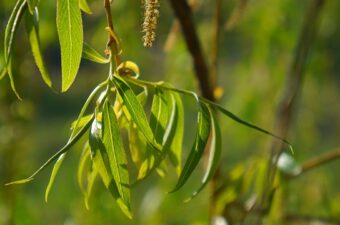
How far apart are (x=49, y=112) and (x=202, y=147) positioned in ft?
35.5

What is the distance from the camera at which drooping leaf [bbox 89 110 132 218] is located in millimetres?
649

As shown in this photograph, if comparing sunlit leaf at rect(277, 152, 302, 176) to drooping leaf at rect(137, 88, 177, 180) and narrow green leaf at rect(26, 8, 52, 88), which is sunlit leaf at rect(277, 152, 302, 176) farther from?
narrow green leaf at rect(26, 8, 52, 88)

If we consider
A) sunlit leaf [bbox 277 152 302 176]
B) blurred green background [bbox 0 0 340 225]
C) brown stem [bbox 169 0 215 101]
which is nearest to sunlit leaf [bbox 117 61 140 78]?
brown stem [bbox 169 0 215 101]

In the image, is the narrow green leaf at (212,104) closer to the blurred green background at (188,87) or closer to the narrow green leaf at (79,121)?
the narrow green leaf at (79,121)

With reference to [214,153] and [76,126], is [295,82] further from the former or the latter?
[76,126]

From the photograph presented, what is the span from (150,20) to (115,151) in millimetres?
99

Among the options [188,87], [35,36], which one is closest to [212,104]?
[35,36]

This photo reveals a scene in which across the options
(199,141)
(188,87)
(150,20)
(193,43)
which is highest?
(150,20)

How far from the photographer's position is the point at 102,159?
0.65 meters

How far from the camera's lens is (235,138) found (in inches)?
76.0

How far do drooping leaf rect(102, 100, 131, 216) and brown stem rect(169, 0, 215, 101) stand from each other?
376 millimetres

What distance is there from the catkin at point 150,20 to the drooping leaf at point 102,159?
0.26 feet

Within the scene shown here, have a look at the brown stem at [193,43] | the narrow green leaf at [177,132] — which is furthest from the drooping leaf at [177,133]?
the brown stem at [193,43]

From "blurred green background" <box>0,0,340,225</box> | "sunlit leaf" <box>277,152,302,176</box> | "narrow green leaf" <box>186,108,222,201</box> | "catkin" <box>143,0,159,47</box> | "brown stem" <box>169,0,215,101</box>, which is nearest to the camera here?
"catkin" <box>143,0,159,47</box>
